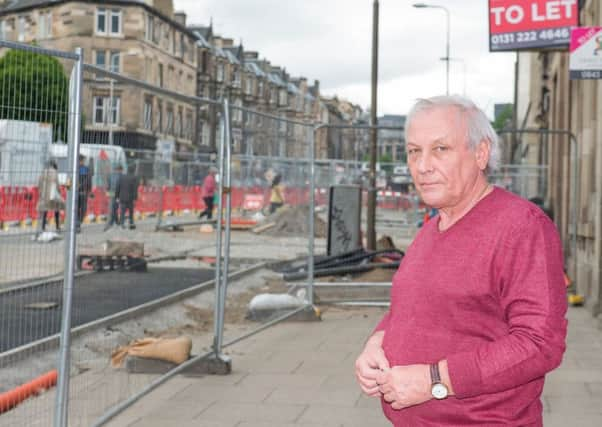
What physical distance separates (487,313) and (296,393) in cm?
498

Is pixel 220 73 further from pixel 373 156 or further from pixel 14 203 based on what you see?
pixel 14 203

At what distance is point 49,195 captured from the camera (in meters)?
5.26

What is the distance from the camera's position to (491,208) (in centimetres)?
259

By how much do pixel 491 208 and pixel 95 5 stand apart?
231ft

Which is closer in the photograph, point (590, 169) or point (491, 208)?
point (491, 208)

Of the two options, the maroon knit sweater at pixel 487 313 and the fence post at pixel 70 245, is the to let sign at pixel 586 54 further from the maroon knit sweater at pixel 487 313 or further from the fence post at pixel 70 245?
the maroon knit sweater at pixel 487 313

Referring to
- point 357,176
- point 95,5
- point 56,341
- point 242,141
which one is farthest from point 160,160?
point 95,5

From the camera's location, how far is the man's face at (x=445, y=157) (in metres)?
2.64

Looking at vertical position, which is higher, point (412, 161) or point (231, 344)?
point (412, 161)

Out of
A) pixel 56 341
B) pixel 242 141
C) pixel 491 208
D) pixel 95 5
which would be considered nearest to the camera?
pixel 491 208

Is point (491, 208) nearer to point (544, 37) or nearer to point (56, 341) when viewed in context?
point (56, 341)

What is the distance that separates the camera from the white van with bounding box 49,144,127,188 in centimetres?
532

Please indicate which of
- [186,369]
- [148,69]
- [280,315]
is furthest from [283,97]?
[186,369]

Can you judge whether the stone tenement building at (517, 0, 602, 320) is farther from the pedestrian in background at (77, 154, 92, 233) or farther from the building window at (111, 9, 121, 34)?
the building window at (111, 9, 121, 34)
